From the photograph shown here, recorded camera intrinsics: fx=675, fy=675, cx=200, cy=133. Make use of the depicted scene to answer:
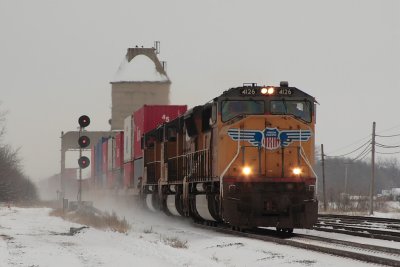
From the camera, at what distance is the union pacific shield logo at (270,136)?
16.9 meters

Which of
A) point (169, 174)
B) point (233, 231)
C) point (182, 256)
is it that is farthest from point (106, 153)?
point (182, 256)

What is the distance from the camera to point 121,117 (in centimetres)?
9206

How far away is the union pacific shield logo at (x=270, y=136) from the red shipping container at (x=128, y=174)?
14517mm

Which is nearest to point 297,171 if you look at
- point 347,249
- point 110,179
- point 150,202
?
point 347,249

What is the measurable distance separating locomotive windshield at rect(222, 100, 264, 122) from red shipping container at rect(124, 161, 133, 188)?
14.4 metres

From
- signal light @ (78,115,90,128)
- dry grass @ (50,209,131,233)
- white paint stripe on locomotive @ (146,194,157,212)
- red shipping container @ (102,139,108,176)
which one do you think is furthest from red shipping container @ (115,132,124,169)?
dry grass @ (50,209,131,233)

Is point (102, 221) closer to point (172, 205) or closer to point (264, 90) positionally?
point (172, 205)

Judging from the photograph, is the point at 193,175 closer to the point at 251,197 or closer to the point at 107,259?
the point at 251,197

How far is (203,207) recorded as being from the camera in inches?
730

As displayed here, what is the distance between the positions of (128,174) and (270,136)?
15848 millimetres

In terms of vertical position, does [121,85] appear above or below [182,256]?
above

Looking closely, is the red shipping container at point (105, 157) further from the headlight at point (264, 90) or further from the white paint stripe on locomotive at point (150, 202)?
the headlight at point (264, 90)

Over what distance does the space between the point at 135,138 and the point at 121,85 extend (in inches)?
2570

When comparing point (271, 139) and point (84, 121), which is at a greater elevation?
point (84, 121)
